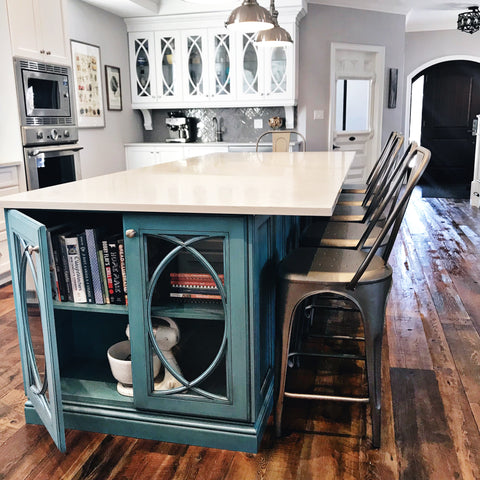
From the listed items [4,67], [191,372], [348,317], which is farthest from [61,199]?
[4,67]

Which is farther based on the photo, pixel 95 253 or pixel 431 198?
pixel 431 198

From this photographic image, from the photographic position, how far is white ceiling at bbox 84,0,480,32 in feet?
18.6

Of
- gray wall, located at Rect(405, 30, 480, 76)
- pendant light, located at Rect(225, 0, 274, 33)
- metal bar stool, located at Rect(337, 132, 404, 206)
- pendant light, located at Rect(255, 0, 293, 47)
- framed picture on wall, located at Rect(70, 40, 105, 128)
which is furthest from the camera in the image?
gray wall, located at Rect(405, 30, 480, 76)

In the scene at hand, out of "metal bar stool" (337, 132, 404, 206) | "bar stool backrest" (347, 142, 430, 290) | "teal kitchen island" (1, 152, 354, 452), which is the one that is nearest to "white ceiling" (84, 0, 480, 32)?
"metal bar stool" (337, 132, 404, 206)

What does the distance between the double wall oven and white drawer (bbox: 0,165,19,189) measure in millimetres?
128

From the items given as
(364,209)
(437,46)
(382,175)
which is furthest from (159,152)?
(437,46)

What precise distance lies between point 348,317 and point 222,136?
4153 mm

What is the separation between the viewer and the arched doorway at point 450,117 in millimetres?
9336

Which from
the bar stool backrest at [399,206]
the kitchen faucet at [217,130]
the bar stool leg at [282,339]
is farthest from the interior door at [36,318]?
the kitchen faucet at [217,130]

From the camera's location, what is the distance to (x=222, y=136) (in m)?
6.66

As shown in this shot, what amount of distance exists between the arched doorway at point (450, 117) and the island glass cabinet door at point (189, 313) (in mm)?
8172

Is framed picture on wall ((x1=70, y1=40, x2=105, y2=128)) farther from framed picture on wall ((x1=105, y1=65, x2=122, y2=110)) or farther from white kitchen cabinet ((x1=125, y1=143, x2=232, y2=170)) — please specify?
white kitchen cabinet ((x1=125, y1=143, x2=232, y2=170))

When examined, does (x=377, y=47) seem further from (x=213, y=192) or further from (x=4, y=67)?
(x=213, y=192)

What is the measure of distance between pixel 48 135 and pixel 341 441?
133 inches
